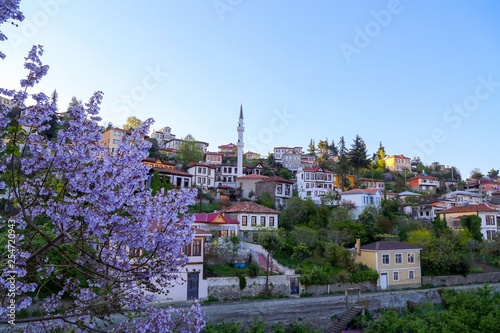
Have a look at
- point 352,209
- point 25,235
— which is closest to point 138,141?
point 25,235

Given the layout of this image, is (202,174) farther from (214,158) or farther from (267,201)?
(214,158)

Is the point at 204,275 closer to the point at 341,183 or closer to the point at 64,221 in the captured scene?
the point at 64,221

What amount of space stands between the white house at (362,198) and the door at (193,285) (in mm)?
25157

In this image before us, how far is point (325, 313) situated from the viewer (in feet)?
68.6

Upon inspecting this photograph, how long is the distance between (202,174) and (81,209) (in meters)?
45.8

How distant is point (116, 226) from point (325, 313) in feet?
61.4

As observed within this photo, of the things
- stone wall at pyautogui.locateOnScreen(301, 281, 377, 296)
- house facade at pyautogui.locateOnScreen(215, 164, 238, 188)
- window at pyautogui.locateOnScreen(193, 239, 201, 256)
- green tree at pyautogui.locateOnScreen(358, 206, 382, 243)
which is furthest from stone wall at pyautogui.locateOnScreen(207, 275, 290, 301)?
house facade at pyautogui.locateOnScreen(215, 164, 238, 188)

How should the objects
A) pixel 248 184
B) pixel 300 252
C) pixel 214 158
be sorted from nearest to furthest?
pixel 300 252
pixel 248 184
pixel 214 158

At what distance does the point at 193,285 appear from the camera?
20734mm

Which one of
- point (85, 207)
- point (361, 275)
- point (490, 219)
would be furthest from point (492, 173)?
point (85, 207)

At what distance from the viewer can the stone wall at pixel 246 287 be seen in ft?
69.7

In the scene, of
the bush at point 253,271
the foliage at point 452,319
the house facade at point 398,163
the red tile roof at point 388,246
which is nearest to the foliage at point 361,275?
the red tile roof at point 388,246

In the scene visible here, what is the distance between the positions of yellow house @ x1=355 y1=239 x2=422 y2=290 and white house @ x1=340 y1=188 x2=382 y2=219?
42.8 feet

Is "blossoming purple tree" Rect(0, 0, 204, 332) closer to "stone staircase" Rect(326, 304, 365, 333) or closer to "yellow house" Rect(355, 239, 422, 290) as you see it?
"stone staircase" Rect(326, 304, 365, 333)
